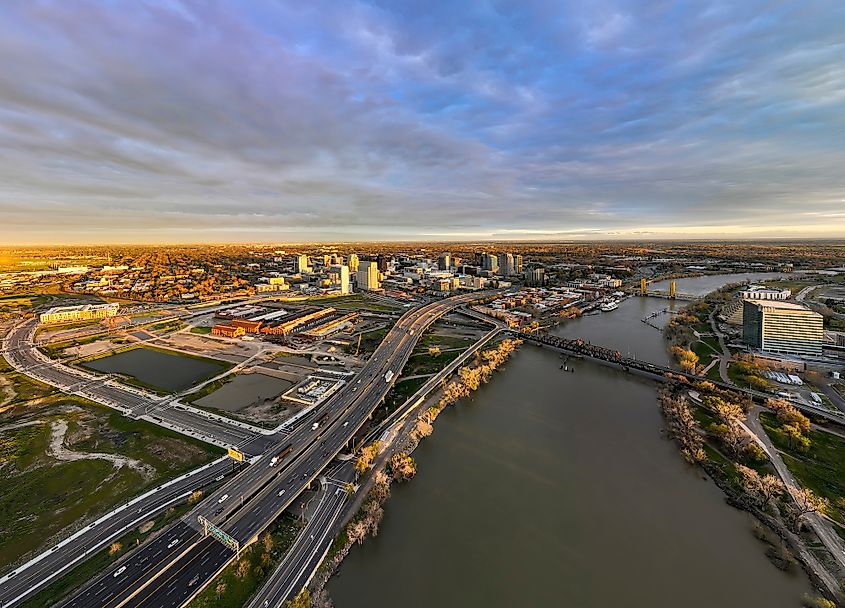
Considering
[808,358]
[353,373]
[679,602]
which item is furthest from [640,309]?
[679,602]

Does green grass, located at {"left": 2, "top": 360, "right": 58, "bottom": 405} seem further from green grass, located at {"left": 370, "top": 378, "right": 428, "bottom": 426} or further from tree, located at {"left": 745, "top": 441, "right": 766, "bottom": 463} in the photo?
tree, located at {"left": 745, "top": 441, "right": 766, "bottom": 463}

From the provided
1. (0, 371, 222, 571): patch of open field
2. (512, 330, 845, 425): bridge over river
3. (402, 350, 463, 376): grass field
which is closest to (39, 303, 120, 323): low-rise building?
(0, 371, 222, 571): patch of open field

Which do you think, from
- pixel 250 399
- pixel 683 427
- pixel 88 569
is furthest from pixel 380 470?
pixel 683 427

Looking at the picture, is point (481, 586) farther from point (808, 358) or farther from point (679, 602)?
point (808, 358)

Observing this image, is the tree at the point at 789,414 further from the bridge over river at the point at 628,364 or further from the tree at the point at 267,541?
the tree at the point at 267,541

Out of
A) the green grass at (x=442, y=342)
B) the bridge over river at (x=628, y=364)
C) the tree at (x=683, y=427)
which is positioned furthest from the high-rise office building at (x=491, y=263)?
the tree at (x=683, y=427)

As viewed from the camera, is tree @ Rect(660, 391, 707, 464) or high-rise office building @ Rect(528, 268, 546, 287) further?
high-rise office building @ Rect(528, 268, 546, 287)
